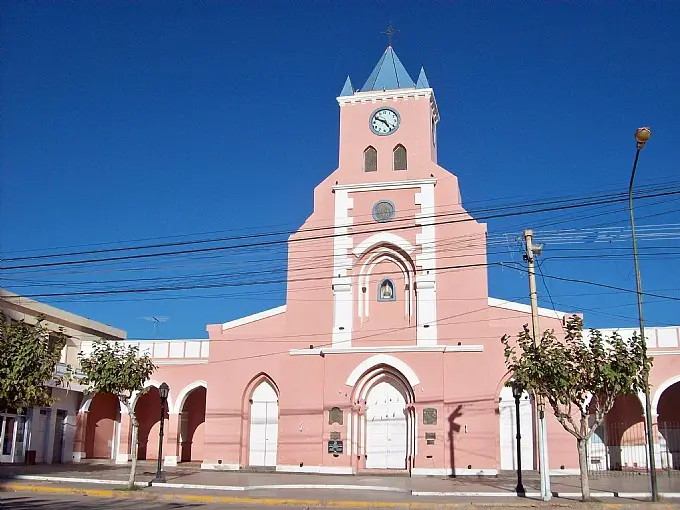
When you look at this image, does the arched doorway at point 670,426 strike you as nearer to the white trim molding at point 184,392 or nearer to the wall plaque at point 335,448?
the wall plaque at point 335,448

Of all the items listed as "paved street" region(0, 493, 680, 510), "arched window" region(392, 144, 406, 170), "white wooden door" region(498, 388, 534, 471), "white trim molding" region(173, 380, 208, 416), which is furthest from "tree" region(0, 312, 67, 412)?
"white wooden door" region(498, 388, 534, 471)

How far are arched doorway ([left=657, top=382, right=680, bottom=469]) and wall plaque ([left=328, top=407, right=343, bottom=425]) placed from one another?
43.1 ft

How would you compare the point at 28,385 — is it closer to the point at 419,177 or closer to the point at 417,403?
the point at 417,403

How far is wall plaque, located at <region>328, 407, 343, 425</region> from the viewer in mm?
31250

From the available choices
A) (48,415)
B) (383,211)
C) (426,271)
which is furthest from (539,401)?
(48,415)

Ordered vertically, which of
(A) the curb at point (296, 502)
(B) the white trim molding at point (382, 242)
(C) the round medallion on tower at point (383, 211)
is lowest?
(A) the curb at point (296, 502)

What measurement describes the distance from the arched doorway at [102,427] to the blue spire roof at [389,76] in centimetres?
1951

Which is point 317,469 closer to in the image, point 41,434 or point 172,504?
point 172,504

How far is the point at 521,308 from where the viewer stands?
31422 millimetres

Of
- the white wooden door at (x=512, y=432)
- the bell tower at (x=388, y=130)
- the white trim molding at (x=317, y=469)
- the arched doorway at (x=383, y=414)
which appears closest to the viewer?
the white trim molding at (x=317, y=469)

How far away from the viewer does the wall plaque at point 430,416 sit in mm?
30516

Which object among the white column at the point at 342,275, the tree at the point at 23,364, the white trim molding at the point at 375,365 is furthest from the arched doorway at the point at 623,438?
the tree at the point at 23,364

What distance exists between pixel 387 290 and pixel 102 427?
16482 mm

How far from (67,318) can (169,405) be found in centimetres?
711
